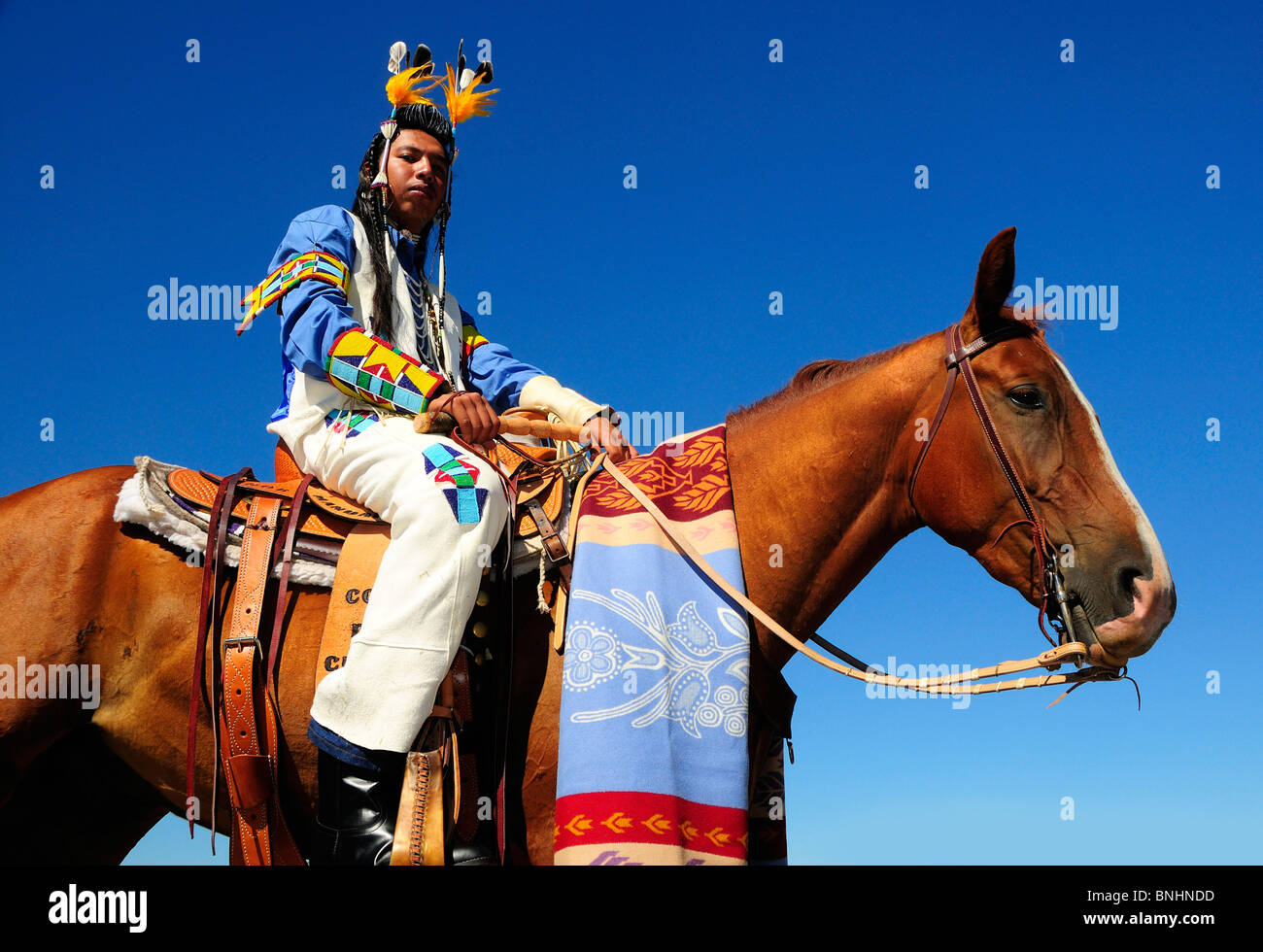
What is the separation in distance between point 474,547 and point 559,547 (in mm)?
358

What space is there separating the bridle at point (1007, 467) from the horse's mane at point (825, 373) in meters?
0.15

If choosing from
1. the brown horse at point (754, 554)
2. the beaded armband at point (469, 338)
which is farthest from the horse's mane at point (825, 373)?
the beaded armband at point (469, 338)

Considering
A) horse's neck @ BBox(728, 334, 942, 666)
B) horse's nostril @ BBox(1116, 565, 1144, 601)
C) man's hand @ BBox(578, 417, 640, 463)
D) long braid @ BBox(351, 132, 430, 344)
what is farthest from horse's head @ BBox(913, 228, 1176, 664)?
long braid @ BBox(351, 132, 430, 344)

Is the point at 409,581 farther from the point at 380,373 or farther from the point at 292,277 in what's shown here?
the point at 292,277

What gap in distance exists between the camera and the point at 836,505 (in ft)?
13.0

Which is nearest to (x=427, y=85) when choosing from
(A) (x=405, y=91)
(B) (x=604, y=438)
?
(A) (x=405, y=91)

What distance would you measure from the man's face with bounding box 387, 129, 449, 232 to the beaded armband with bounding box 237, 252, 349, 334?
64cm

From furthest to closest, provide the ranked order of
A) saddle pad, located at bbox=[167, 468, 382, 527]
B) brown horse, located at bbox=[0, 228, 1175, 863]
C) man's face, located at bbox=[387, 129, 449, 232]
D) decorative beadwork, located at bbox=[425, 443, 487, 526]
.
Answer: man's face, located at bbox=[387, 129, 449, 232] → saddle pad, located at bbox=[167, 468, 382, 527] → decorative beadwork, located at bbox=[425, 443, 487, 526] → brown horse, located at bbox=[0, 228, 1175, 863]

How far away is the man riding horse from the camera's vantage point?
3604 mm

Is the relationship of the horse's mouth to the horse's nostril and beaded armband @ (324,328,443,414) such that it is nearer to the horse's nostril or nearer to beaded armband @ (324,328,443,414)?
the horse's nostril

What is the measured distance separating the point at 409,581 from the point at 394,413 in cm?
91
